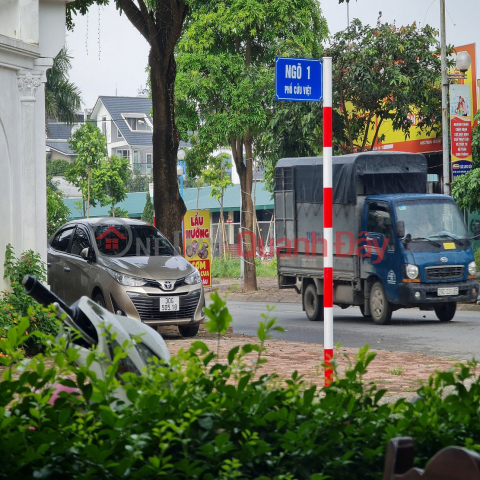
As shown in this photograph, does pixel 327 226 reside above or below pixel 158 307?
above

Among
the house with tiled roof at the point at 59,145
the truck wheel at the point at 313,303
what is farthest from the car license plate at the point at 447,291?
the house with tiled roof at the point at 59,145

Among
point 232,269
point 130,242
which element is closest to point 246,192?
point 232,269

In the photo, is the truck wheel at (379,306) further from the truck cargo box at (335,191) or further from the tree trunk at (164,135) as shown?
the tree trunk at (164,135)

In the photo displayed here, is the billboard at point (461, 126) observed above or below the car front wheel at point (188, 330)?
above

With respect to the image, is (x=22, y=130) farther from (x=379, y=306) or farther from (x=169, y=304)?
(x=379, y=306)

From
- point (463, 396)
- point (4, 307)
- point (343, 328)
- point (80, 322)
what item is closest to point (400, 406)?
point (463, 396)

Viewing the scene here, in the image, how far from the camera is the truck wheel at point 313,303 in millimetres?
18031

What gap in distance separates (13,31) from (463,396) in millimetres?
9833

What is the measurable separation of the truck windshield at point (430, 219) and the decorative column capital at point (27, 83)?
25.2 feet

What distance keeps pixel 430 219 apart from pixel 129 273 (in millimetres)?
6444

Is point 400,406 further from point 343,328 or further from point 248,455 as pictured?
point 343,328

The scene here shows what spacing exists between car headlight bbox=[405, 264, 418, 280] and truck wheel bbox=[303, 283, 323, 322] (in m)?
2.37

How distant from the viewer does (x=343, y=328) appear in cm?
1603

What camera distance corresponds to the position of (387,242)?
1662 cm
